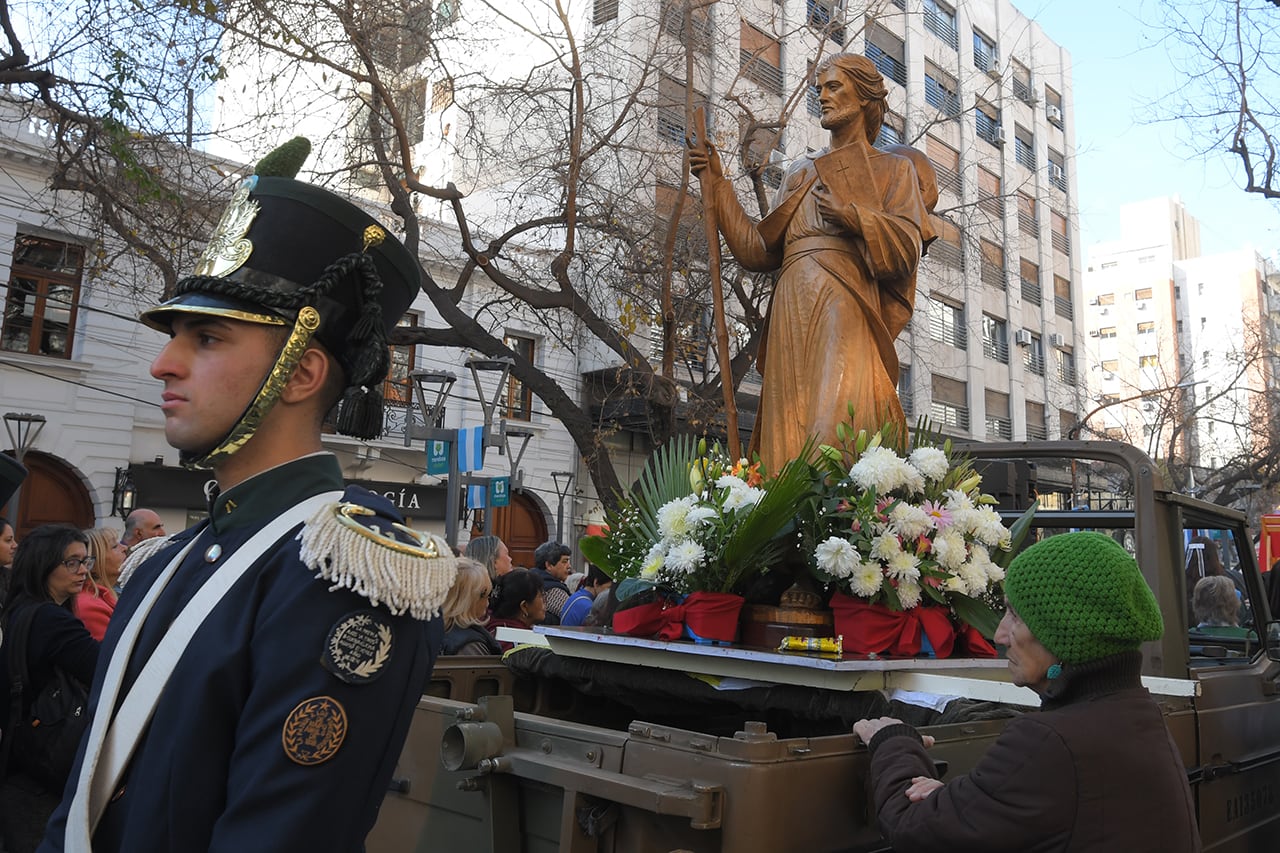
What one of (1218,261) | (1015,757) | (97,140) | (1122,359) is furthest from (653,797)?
(1218,261)

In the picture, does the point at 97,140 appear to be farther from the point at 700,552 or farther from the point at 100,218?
the point at 700,552

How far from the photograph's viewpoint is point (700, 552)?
3287 mm

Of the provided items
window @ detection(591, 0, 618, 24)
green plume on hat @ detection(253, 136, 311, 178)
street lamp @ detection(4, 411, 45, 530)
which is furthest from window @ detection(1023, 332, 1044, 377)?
green plume on hat @ detection(253, 136, 311, 178)

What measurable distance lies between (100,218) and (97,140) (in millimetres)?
1804

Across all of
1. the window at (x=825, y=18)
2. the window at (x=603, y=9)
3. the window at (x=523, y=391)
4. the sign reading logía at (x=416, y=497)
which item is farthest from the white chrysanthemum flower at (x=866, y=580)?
the window at (x=523, y=391)

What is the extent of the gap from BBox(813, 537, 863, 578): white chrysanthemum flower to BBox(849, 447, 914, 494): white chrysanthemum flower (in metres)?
0.24

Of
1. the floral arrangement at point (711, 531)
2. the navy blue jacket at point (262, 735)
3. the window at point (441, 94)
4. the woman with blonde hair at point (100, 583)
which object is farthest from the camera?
the window at point (441, 94)

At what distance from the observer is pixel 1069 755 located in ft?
6.59

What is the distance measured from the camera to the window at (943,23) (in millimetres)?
28573

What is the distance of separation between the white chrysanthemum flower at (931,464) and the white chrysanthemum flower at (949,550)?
24cm

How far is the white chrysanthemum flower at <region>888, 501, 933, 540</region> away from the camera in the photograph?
3244mm

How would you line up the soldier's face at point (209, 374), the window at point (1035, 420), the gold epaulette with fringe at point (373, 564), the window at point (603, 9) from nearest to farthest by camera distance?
the gold epaulette with fringe at point (373, 564), the soldier's face at point (209, 374), the window at point (603, 9), the window at point (1035, 420)

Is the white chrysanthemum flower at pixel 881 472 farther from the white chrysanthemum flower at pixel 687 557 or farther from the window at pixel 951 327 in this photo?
the window at pixel 951 327

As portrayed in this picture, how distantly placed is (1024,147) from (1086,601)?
34.3 metres
